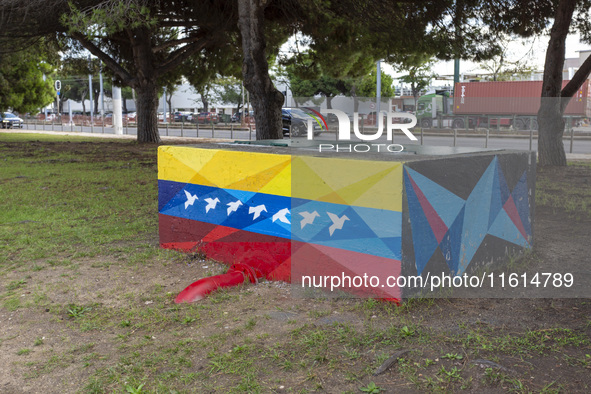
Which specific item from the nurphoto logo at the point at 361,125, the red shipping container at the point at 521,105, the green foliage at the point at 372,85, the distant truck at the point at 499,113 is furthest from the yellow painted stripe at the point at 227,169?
the green foliage at the point at 372,85

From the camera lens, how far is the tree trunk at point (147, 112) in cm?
2225

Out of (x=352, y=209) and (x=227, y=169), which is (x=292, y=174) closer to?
(x=352, y=209)

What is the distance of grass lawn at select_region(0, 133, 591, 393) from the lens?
10.8 feet

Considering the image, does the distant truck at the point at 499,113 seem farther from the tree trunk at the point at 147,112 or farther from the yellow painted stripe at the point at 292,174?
the tree trunk at the point at 147,112

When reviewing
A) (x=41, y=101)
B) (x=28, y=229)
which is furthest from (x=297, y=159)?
(x=41, y=101)

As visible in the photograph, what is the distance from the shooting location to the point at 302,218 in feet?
15.8

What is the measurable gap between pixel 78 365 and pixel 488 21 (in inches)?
485

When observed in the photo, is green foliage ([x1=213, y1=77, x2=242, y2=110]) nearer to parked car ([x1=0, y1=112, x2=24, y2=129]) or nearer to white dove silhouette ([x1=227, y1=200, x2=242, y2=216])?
parked car ([x1=0, y1=112, x2=24, y2=129])

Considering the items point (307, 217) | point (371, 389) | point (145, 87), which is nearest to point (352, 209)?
point (307, 217)

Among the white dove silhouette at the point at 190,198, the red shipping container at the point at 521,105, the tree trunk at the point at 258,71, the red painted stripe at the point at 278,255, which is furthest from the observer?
the tree trunk at the point at 258,71

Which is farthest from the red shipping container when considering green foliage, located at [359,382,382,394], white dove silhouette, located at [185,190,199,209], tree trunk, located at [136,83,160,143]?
tree trunk, located at [136,83,160,143]

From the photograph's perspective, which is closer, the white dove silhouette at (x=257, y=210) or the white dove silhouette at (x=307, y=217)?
the white dove silhouette at (x=307, y=217)

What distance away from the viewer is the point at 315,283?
477 centimetres

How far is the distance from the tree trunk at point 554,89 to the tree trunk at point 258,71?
17.4 feet
